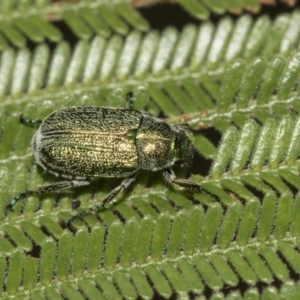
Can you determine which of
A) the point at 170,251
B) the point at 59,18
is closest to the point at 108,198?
the point at 170,251

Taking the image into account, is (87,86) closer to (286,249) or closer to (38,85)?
Result: (38,85)

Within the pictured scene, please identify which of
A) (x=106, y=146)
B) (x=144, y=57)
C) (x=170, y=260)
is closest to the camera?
(x=170, y=260)

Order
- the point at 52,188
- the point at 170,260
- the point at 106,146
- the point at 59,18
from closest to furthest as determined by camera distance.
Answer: the point at 170,260
the point at 52,188
the point at 106,146
the point at 59,18

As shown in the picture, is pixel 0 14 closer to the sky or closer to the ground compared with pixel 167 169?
closer to the sky

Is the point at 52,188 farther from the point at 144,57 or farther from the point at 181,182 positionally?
the point at 144,57

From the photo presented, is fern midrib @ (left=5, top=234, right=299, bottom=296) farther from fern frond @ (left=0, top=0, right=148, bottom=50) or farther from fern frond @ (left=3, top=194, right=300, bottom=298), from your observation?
fern frond @ (left=0, top=0, right=148, bottom=50)

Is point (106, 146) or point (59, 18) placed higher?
point (59, 18)

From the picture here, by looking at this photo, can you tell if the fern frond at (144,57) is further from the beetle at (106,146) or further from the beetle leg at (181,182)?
the beetle leg at (181,182)

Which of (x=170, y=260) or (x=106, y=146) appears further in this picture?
(x=106, y=146)

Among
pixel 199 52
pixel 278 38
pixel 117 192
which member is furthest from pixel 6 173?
pixel 278 38
